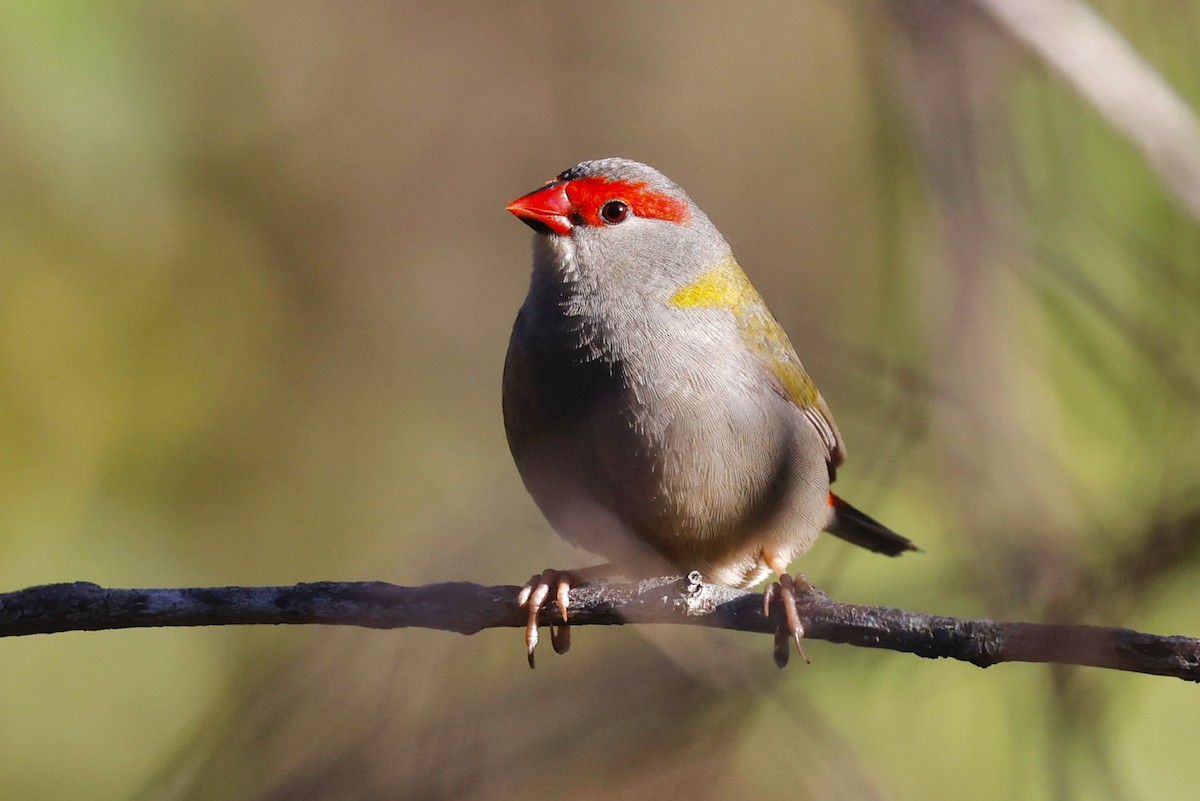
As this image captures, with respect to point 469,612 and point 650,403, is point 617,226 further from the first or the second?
point 469,612

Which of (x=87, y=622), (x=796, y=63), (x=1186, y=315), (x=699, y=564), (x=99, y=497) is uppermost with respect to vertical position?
(x=796, y=63)

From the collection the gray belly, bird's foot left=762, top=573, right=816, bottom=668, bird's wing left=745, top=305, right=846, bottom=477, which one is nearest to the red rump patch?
bird's wing left=745, top=305, right=846, bottom=477

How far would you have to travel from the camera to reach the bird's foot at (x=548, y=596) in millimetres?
3373

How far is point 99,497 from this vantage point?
17.1ft

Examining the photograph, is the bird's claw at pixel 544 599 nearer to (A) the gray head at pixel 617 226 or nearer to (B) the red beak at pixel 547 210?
(A) the gray head at pixel 617 226

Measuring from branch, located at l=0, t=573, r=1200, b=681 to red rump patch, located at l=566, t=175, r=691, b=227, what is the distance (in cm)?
156

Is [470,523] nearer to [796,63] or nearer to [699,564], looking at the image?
[699,564]

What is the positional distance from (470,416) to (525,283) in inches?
30.6

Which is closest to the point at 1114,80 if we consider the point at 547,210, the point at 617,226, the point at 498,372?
the point at 617,226

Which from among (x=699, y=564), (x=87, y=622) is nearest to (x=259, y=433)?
(x=699, y=564)

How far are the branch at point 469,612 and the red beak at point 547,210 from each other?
1.45 meters

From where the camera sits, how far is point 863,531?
4.63 metres

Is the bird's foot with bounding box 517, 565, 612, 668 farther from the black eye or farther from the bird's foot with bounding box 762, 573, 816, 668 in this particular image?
the black eye

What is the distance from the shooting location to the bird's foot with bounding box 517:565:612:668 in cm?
337
